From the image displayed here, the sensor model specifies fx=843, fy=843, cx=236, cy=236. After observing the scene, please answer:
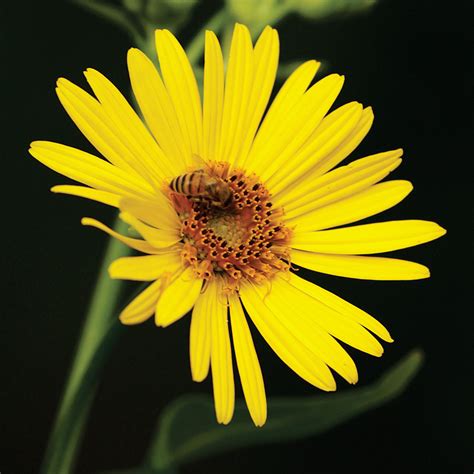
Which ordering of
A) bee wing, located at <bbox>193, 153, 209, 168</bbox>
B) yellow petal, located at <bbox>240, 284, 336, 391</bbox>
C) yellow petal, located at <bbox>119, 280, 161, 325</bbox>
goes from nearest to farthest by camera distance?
yellow petal, located at <bbox>119, 280, 161, 325</bbox>
yellow petal, located at <bbox>240, 284, 336, 391</bbox>
bee wing, located at <bbox>193, 153, 209, 168</bbox>

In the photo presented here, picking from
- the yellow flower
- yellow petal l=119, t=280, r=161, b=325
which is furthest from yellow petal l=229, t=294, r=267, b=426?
yellow petal l=119, t=280, r=161, b=325

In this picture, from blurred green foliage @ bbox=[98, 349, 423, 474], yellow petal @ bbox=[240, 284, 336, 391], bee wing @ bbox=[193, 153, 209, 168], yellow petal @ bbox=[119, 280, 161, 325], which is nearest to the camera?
yellow petal @ bbox=[119, 280, 161, 325]

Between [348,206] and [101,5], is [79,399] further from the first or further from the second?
[101,5]

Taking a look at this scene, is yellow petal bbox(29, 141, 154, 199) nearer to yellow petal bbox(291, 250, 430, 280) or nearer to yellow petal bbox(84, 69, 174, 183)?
yellow petal bbox(84, 69, 174, 183)

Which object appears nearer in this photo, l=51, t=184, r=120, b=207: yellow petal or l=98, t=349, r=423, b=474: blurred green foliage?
l=51, t=184, r=120, b=207: yellow petal

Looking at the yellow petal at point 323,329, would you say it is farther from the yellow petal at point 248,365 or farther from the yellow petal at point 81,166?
the yellow petal at point 81,166

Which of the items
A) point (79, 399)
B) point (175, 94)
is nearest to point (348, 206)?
point (175, 94)
